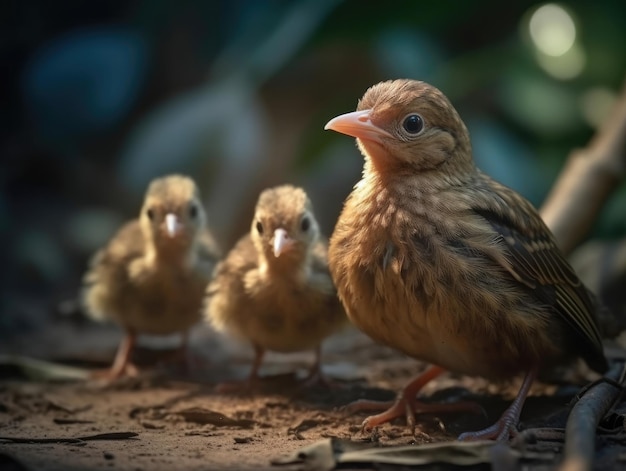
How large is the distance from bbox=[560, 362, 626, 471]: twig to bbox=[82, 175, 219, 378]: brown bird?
2431 mm

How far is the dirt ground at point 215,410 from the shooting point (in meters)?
3.39

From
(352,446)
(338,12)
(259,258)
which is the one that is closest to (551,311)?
(352,446)

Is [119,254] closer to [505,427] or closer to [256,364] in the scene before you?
[256,364]

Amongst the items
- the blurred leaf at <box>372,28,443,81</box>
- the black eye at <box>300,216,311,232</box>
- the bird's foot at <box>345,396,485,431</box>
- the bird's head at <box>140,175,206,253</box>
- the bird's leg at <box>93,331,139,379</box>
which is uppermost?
the blurred leaf at <box>372,28,443,81</box>

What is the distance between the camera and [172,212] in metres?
5.02

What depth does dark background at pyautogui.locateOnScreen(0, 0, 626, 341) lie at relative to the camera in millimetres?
6945

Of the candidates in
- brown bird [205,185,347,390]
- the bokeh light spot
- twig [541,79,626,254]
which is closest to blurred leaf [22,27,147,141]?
brown bird [205,185,347,390]

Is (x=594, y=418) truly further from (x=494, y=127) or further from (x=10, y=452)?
(x=494, y=127)

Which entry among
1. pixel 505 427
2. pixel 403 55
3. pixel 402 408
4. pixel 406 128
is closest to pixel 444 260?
pixel 406 128

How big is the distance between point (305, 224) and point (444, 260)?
110 centimetres

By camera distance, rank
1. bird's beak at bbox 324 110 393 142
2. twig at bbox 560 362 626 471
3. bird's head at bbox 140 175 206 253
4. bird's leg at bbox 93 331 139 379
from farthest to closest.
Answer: bird's leg at bbox 93 331 139 379
bird's head at bbox 140 175 206 253
bird's beak at bbox 324 110 393 142
twig at bbox 560 362 626 471

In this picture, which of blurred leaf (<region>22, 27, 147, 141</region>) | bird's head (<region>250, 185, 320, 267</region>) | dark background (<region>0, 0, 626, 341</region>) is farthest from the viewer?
blurred leaf (<region>22, 27, 147, 141</region>)

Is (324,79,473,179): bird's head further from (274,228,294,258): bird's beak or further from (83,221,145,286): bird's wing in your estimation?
(83,221,145,286): bird's wing

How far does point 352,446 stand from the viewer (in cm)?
339
